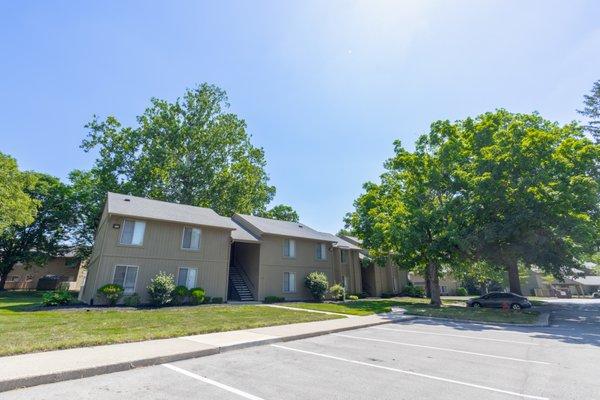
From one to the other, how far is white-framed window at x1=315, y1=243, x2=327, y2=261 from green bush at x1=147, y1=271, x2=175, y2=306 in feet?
43.4

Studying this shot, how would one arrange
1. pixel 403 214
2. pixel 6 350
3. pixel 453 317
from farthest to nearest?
pixel 403 214 → pixel 453 317 → pixel 6 350

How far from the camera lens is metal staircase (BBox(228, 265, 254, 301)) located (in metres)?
24.0

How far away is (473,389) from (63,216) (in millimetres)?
41270

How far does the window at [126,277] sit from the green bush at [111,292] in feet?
2.48

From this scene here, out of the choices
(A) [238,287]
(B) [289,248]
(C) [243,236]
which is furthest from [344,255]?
(C) [243,236]

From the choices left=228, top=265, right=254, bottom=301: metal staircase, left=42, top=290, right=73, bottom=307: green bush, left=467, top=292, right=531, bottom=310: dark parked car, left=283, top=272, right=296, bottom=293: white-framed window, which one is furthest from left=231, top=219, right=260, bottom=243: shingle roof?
left=467, top=292, right=531, bottom=310: dark parked car

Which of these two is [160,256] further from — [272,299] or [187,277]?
[272,299]

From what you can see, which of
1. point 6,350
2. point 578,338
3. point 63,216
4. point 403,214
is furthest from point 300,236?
point 63,216

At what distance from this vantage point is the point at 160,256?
20.1 meters

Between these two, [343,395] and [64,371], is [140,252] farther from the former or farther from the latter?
[343,395]

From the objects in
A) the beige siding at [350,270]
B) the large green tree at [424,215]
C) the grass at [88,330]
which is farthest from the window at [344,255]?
the grass at [88,330]

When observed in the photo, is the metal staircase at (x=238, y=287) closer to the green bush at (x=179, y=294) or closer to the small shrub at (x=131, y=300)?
the green bush at (x=179, y=294)

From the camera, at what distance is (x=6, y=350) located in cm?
660

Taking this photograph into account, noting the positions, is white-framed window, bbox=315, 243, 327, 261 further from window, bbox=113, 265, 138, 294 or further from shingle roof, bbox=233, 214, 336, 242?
window, bbox=113, 265, 138, 294
